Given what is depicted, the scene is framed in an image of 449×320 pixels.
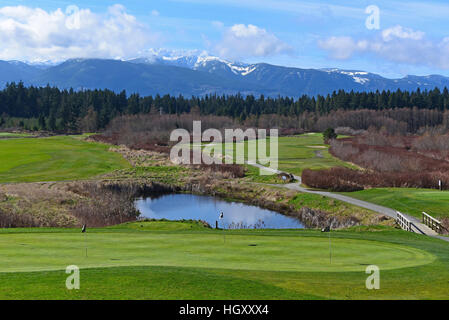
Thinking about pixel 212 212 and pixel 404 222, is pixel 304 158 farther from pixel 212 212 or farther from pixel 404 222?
pixel 404 222

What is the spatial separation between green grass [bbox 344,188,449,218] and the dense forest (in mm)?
97278

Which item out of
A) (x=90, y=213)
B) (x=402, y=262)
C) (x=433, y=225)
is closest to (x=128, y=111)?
(x=90, y=213)

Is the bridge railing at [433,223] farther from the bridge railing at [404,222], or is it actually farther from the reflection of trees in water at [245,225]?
the reflection of trees in water at [245,225]

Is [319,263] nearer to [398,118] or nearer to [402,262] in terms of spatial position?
[402,262]

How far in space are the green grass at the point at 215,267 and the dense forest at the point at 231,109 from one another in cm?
12269

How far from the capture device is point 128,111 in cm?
15325

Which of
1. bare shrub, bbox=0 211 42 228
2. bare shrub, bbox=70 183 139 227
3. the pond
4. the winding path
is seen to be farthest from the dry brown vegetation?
bare shrub, bbox=0 211 42 228

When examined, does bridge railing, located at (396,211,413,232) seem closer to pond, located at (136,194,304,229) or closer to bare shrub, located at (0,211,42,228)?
pond, located at (136,194,304,229)

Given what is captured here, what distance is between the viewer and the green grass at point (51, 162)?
5394cm

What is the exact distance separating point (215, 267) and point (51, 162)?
57107 millimetres

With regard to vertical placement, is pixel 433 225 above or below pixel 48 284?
below

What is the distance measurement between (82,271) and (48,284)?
1.30 m

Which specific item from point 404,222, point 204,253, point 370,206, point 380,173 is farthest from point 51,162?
point 204,253

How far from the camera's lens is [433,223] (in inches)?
1081
